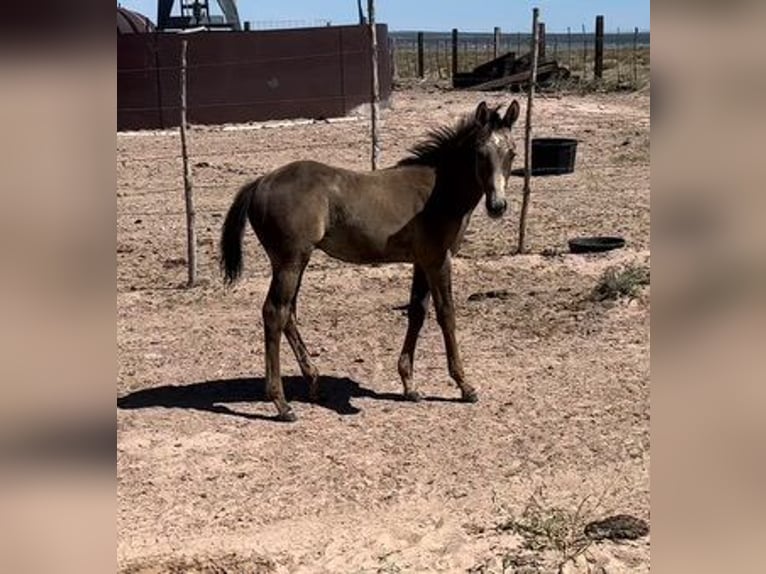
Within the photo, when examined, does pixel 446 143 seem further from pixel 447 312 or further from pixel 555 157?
pixel 555 157

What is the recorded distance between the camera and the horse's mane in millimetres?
5652

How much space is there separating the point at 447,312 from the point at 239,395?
1.40m

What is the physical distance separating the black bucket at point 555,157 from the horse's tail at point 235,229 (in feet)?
26.3

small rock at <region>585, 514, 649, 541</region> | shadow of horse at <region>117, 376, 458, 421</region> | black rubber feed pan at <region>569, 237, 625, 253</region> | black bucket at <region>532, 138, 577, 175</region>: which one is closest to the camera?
small rock at <region>585, 514, 649, 541</region>

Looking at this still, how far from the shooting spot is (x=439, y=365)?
6562 millimetres

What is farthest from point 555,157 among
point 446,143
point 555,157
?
point 446,143

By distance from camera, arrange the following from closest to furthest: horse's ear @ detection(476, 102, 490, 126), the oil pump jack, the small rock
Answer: the small rock < horse's ear @ detection(476, 102, 490, 126) < the oil pump jack

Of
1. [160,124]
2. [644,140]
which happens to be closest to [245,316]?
[644,140]

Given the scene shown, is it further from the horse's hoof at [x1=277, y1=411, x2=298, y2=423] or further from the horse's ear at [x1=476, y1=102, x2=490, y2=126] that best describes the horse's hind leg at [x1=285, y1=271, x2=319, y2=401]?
the horse's ear at [x1=476, y1=102, x2=490, y2=126]

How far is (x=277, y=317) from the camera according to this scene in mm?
5547

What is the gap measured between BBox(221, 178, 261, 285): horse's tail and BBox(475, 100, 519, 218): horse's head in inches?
50.3

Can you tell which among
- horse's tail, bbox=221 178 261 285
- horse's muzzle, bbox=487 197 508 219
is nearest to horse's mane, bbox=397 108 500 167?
horse's muzzle, bbox=487 197 508 219
